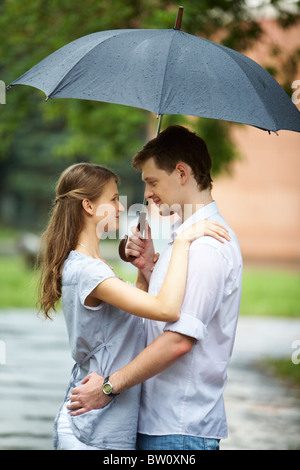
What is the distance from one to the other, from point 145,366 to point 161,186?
80cm

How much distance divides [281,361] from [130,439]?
8561 mm

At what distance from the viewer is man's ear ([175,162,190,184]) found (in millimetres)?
3262

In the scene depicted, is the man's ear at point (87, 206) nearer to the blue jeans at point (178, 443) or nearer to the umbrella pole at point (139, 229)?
the umbrella pole at point (139, 229)

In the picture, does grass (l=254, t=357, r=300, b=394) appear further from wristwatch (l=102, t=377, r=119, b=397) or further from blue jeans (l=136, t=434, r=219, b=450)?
wristwatch (l=102, t=377, r=119, b=397)

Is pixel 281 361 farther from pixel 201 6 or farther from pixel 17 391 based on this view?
pixel 201 6

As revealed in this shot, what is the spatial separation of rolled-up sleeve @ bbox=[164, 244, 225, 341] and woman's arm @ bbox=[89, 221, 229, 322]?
0.12ft

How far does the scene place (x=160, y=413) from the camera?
3.10 meters

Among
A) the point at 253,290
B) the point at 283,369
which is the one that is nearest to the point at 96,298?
the point at 283,369

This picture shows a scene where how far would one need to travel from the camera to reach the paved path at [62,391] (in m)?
7.11

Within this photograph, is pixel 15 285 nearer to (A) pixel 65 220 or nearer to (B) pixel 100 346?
(A) pixel 65 220

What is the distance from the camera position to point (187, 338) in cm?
299

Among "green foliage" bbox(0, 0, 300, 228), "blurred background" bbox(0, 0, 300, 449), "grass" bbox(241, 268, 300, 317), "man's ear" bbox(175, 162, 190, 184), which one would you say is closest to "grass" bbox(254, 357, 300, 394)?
"blurred background" bbox(0, 0, 300, 449)

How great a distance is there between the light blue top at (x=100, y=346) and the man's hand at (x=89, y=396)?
3 cm
